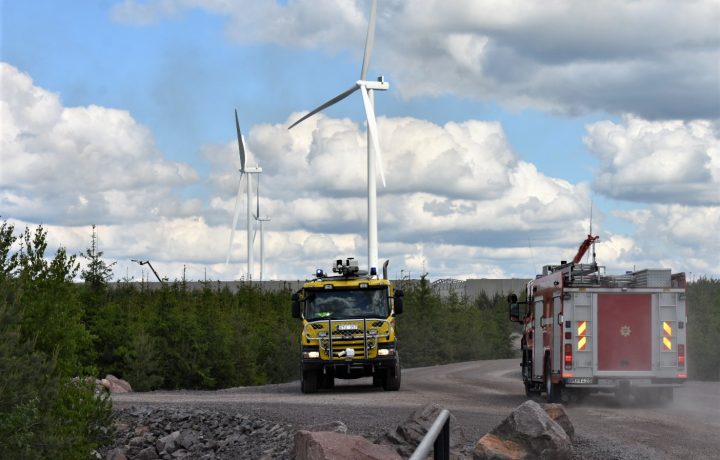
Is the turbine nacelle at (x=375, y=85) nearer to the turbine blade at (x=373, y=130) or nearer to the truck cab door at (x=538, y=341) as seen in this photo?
the turbine blade at (x=373, y=130)

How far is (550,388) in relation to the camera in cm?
2731

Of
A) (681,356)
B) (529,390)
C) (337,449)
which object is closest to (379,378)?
(529,390)

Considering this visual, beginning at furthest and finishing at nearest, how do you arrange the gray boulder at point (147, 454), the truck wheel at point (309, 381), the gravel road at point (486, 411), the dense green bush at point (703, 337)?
the dense green bush at point (703, 337) < the truck wheel at point (309, 381) < the gray boulder at point (147, 454) < the gravel road at point (486, 411)

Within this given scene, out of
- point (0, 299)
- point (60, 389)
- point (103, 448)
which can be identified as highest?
point (0, 299)

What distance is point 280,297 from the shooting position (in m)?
76.9

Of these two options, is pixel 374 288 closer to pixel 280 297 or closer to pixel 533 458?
pixel 533 458

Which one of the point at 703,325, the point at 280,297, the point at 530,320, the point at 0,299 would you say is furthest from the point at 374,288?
the point at 280,297

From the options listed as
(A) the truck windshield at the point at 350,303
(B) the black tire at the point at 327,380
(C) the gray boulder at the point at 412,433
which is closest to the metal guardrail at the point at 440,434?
(C) the gray boulder at the point at 412,433

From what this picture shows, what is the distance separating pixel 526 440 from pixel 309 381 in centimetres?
1670

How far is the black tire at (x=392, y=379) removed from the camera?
1323 inches

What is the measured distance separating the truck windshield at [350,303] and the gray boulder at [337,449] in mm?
15871

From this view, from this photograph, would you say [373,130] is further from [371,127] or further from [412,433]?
[412,433]

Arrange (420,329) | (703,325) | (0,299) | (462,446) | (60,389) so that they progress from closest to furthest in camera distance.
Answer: (462,446) < (0,299) < (60,389) < (703,325) < (420,329)

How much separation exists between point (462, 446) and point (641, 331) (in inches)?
360
